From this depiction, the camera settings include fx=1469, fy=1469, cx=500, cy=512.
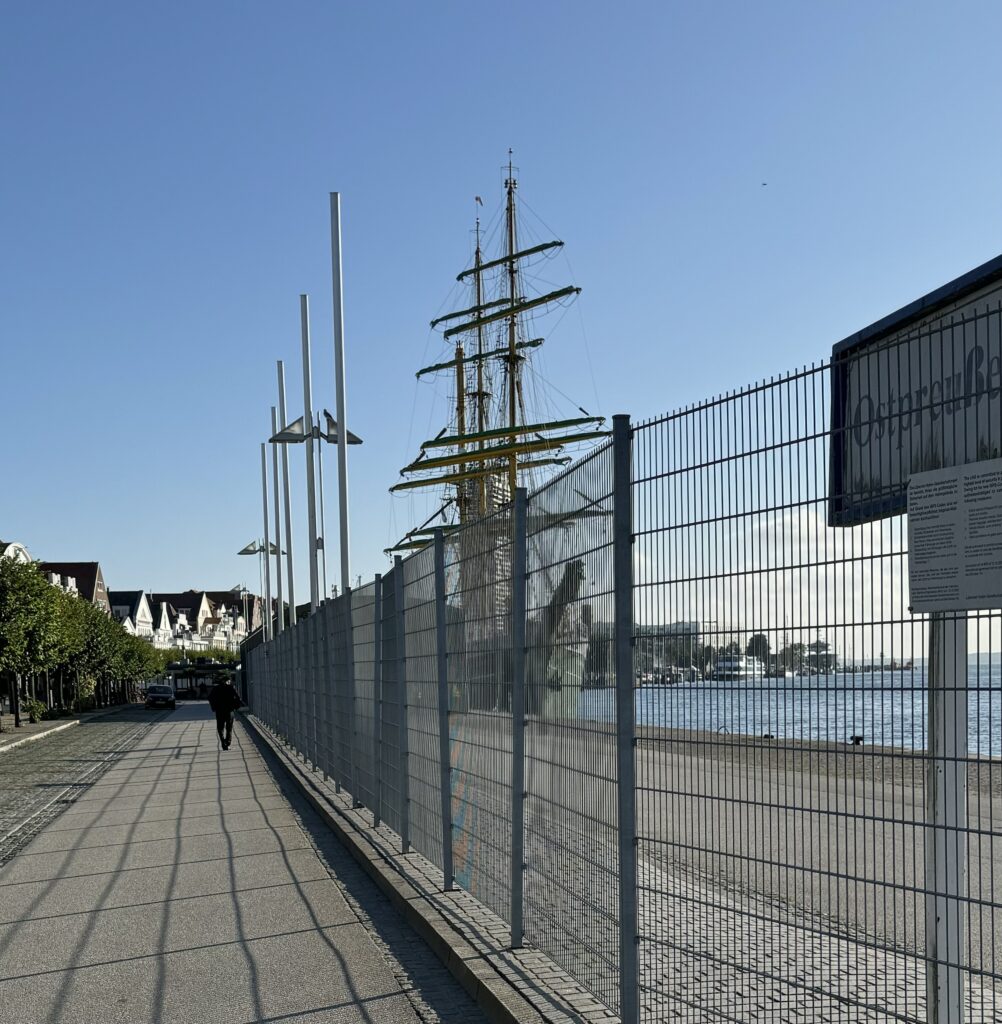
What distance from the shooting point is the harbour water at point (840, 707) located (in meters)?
3.44

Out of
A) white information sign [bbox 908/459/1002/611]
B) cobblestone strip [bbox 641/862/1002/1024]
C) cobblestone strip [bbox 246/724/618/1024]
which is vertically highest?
white information sign [bbox 908/459/1002/611]

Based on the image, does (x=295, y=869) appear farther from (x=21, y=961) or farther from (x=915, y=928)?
(x=915, y=928)

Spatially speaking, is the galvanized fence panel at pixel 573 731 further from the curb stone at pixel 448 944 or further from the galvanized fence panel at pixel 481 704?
the galvanized fence panel at pixel 481 704

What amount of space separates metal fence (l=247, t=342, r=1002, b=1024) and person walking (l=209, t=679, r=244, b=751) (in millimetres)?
24081

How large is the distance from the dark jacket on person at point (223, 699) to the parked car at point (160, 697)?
175 feet

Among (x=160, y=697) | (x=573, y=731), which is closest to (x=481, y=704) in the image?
(x=573, y=731)

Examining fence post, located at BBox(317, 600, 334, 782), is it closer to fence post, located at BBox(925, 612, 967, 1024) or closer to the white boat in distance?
the white boat in distance

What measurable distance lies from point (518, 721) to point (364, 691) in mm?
7297

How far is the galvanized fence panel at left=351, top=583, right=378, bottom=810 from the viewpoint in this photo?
1345 centimetres

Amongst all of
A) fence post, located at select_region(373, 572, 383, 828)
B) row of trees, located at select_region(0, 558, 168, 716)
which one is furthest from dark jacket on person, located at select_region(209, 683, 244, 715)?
fence post, located at select_region(373, 572, 383, 828)

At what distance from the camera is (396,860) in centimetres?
1091

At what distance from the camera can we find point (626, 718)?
5316 mm

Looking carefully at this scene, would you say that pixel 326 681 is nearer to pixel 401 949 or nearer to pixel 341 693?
pixel 341 693

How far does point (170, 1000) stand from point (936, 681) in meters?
4.64
